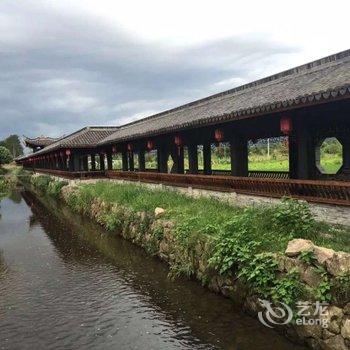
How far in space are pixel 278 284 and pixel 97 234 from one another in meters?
13.1

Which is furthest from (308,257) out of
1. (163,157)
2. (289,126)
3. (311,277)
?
(163,157)

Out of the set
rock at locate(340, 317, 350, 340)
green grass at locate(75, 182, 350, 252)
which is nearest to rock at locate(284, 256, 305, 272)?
green grass at locate(75, 182, 350, 252)

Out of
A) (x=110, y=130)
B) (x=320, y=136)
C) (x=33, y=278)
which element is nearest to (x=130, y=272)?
(x=33, y=278)

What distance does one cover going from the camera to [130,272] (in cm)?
1373

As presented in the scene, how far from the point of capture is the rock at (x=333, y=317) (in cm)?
730

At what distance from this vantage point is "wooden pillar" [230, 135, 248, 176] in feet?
55.8

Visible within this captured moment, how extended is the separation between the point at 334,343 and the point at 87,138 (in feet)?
114

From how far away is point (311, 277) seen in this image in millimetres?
8023

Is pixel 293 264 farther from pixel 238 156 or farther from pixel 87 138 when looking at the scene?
pixel 87 138

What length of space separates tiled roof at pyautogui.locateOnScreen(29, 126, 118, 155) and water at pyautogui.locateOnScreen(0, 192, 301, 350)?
19570 mm

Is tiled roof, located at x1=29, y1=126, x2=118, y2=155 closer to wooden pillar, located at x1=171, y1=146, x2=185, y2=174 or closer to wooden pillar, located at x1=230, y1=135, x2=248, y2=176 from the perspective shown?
wooden pillar, located at x1=171, y1=146, x2=185, y2=174

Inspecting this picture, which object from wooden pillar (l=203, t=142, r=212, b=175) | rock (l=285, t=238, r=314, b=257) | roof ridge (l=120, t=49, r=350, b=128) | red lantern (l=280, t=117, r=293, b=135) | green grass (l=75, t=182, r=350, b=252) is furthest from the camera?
wooden pillar (l=203, t=142, r=212, b=175)

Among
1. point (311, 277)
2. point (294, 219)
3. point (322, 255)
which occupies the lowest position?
point (311, 277)

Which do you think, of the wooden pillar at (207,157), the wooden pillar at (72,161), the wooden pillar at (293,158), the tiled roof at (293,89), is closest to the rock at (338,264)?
the tiled roof at (293,89)
